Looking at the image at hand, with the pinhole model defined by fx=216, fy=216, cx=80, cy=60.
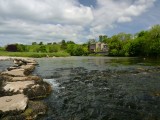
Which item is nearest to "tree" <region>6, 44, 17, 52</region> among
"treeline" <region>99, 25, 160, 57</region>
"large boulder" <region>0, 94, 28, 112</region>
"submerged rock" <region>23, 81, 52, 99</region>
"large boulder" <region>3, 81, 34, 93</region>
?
"treeline" <region>99, 25, 160, 57</region>

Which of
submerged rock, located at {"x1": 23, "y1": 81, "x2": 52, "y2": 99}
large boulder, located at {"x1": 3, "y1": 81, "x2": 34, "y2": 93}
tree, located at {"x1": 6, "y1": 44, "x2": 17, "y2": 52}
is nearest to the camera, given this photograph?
large boulder, located at {"x1": 3, "y1": 81, "x2": 34, "y2": 93}

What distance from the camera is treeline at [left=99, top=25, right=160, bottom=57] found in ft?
357

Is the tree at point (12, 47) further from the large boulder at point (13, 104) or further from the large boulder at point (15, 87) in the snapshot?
the large boulder at point (13, 104)

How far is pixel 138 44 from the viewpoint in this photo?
4892 inches

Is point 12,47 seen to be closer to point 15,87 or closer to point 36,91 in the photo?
point 36,91

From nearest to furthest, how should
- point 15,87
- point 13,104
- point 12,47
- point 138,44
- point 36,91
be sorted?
1. point 13,104
2. point 15,87
3. point 36,91
4. point 138,44
5. point 12,47

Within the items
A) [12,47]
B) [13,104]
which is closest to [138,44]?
[12,47]

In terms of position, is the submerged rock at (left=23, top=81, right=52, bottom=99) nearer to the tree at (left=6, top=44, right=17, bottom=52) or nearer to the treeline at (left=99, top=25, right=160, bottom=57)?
the treeline at (left=99, top=25, right=160, bottom=57)

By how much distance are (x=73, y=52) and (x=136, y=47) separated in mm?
71818

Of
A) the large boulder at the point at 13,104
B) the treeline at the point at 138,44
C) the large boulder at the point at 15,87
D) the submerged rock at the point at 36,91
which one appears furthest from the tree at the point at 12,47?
the large boulder at the point at 13,104

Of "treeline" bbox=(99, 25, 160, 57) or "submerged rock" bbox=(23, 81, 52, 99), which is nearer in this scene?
"submerged rock" bbox=(23, 81, 52, 99)

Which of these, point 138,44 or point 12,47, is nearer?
point 138,44

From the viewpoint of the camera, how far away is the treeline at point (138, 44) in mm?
108863

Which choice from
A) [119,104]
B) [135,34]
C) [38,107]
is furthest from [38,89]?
[135,34]
